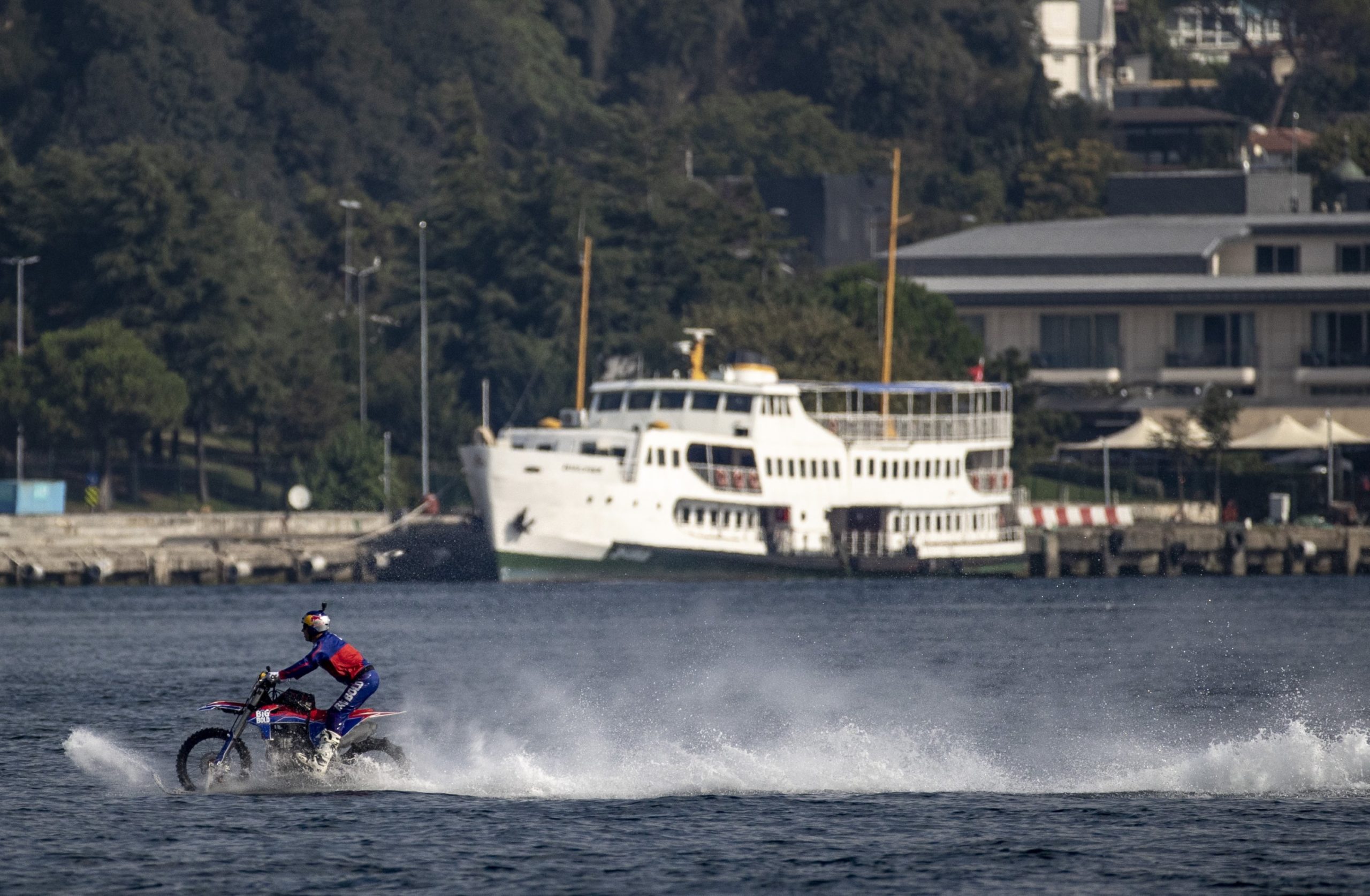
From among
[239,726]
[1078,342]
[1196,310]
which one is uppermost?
[1196,310]

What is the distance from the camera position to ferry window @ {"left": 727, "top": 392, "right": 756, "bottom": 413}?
93125 millimetres

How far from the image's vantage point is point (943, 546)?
100m

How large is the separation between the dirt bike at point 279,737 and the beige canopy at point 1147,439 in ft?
295

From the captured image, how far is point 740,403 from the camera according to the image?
93.2 m

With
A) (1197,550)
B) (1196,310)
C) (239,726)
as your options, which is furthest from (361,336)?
(239,726)

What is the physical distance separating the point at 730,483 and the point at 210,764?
60784 mm

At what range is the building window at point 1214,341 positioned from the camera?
457ft

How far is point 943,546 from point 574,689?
5005 centimetres

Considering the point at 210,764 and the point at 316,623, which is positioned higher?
the point at 316,623

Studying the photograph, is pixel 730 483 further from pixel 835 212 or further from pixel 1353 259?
pixel 835 212

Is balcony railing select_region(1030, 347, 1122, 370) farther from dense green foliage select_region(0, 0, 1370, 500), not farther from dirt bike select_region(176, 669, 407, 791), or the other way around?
dirt bike select_region(176, 669, 407, 791)

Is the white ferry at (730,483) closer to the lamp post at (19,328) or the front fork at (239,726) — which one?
the lamp post at (19,328)

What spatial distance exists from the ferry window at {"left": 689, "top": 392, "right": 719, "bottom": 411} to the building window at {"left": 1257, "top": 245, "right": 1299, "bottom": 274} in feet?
201

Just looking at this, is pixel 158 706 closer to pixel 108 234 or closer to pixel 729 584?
pixel 729 584
